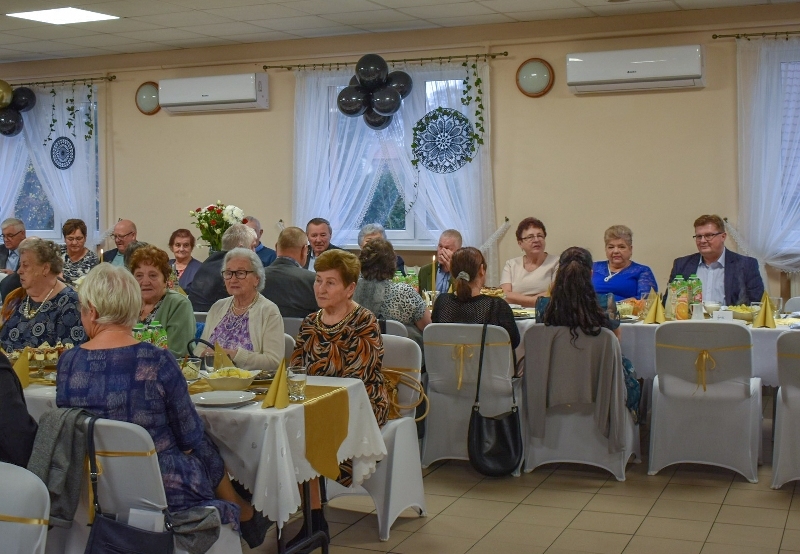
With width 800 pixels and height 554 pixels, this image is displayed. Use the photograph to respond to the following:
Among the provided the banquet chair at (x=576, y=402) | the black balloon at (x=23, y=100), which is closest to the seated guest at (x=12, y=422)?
the banquet chair at (x=576, y=402)

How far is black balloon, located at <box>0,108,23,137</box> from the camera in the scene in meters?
9.34

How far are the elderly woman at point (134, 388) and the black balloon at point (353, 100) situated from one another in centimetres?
498

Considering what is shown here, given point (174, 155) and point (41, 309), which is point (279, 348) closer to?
point (41, 309)

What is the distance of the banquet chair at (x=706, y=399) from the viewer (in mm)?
4492

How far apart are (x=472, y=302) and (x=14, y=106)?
6494 millimetres

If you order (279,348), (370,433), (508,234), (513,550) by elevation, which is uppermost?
(508,234)

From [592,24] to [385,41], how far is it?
1.77m

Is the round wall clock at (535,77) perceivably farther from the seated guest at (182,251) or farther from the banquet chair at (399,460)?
the banquet chair at (399,460)

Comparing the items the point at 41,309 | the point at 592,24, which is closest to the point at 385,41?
the point at 592,24

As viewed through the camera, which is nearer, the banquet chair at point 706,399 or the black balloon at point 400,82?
the banquet chair at point 706,399

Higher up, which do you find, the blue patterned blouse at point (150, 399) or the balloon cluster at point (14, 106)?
the balloon cluster at point (14, 106)

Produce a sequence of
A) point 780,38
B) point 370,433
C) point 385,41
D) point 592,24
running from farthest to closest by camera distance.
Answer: point 385,41, point 592,24, point 780,38, point 370,433

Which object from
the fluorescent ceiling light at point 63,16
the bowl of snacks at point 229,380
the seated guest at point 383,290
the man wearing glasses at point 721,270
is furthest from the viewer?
the fluorescent ceiling light at point 63,16

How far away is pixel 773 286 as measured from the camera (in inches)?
276
